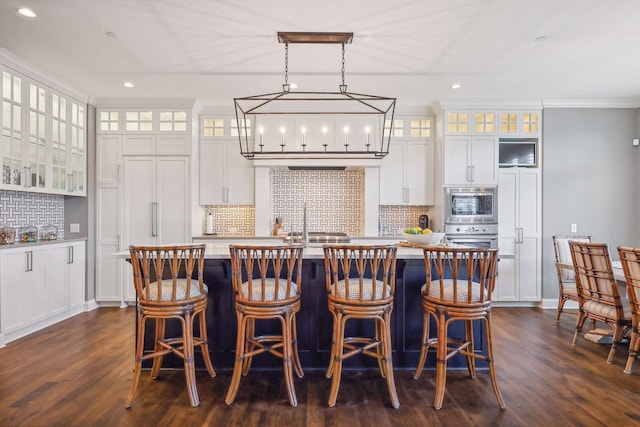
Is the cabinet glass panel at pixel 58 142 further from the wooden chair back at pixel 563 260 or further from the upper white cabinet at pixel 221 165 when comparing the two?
the wooden chair back at pixel 563 260

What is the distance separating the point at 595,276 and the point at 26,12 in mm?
5011

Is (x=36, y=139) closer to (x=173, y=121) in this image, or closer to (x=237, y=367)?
(x=173, y=121)

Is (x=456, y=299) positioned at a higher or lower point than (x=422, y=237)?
lower

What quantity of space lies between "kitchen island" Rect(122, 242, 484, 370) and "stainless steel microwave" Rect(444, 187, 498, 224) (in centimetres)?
217

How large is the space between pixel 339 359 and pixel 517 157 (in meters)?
3.97

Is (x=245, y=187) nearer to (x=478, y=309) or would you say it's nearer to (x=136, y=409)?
(x=136, y=409)

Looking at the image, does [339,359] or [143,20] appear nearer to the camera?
[339,359]

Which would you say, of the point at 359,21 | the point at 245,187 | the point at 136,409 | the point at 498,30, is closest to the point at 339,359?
the point at 136,409

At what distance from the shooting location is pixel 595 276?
10.00 feet

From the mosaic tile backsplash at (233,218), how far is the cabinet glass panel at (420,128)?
8.53 ft

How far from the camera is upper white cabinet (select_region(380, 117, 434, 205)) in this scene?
16.5ft

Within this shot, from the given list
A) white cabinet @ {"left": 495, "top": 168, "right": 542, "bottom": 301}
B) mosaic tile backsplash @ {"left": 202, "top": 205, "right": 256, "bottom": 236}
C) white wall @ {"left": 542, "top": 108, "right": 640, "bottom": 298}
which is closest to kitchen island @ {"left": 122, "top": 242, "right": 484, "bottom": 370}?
white cabinet @ {"left": 495, "top": 168, "right": 542, "bottom": 301}

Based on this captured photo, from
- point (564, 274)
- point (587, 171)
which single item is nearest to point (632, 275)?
point (564, 274)

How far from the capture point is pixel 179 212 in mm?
4727
